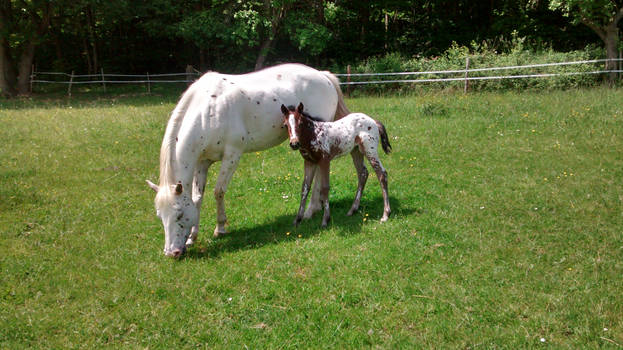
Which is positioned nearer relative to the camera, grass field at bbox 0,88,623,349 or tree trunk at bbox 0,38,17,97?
grass field at bbox 0,88,623,349

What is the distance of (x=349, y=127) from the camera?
6.20 metres

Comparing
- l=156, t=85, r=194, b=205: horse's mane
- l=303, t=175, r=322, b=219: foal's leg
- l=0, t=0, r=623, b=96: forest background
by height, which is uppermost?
l=0, t=0, r=623, b=96: forest background

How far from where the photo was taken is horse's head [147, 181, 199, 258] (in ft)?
17.6

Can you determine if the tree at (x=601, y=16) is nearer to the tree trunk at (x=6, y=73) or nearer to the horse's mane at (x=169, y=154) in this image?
the horse's mane at (x=169, y=154)

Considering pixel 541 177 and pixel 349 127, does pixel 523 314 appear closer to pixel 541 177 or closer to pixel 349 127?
pixel 349 127

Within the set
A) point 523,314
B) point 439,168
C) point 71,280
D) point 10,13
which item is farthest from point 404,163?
point 10,13

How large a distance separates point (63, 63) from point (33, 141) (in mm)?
21383

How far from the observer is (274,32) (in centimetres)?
2127

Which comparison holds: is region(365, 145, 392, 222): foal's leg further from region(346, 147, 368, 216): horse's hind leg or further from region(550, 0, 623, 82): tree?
region(550, 0, 623, 82): tree

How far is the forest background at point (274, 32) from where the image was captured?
2011cm

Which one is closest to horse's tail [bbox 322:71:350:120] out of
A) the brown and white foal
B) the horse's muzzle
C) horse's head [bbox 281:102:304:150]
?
the brown and white foal

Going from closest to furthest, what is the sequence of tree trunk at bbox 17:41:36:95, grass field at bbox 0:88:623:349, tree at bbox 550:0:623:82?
grass field at bbox 0:88:623:349 → tree at bbox 550:0:623:82 → tree trunk at bbox 17:41:36:95

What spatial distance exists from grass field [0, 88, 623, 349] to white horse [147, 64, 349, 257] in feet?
1.65

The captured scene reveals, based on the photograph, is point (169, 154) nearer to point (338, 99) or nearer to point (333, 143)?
point (333, 143)
